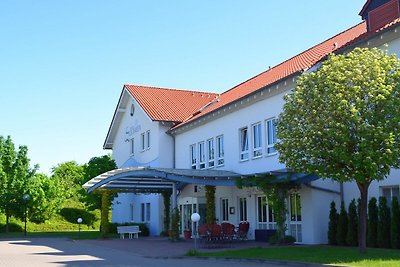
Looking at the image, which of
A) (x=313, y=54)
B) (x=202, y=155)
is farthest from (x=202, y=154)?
(x=313, y=54)

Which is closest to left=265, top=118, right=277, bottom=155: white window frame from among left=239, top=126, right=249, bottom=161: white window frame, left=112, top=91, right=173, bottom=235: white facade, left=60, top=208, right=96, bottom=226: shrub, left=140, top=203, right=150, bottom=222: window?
left=239, top=126, right=249, bottom=161: white window frame

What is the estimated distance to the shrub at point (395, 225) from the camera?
58.9 feet

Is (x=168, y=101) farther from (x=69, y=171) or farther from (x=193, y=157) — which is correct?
(x=69, y=171)

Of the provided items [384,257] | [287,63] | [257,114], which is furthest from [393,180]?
[287,63]

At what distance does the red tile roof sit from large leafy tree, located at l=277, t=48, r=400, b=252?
20.3m

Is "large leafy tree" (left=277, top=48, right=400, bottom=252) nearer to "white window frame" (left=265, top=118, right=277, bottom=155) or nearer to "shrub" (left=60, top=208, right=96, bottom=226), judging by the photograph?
"white window frame" (left=265, top=118, right=277, bottom=155)

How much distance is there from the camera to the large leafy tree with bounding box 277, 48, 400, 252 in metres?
14.6

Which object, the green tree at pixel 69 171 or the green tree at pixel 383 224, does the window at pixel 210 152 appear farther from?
the green tree at pixel 69 171

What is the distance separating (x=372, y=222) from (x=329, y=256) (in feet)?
13.5

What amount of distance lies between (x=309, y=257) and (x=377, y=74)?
5.47 metres

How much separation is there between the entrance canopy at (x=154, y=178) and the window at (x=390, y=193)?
6.48 metres

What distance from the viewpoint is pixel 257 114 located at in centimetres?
2619

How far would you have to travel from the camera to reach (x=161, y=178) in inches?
1117

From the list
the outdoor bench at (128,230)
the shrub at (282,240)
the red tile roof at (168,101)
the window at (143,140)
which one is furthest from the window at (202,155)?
the shrub at (282,240)
